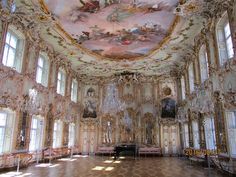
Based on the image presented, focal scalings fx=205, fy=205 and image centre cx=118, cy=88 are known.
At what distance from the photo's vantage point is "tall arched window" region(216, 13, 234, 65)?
9070 millimetres

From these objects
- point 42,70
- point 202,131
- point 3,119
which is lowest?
point 202,131

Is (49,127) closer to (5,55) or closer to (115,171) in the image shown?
(5,55)

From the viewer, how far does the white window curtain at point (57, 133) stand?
14586mm

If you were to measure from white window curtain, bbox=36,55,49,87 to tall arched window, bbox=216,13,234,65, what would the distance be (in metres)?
10.2

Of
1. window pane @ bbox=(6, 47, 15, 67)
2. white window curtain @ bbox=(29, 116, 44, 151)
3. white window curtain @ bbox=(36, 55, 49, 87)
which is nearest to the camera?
window pane @ bbox=(6, 47, 15, 67)

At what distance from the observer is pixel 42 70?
13.2 meters

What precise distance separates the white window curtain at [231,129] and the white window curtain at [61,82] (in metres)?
11.4

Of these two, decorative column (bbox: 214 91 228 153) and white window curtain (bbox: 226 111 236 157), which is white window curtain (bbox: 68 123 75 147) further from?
white window curtain (bbox: 226 111 236 157)

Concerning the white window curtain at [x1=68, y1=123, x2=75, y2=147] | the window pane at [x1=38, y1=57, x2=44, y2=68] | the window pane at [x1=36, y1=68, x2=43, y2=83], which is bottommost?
the white window curtain at [x1=68, y1=123, x2=75, y2=147]

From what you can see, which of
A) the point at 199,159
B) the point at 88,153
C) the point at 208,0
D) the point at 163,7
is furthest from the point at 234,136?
the point at 88,153

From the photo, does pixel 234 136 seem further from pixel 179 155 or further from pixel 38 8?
pixel 38 8

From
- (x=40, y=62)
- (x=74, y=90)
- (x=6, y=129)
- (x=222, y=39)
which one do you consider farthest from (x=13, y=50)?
(x=222, y=39)

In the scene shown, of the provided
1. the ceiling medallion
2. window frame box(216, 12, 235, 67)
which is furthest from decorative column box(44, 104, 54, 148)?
window frame box(216, 12, 235, 67)

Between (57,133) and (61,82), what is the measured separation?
3881 millimetres
